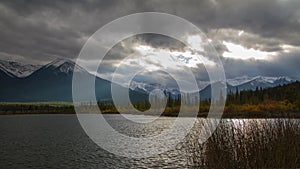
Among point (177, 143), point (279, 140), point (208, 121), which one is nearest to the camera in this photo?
point (279, 140)

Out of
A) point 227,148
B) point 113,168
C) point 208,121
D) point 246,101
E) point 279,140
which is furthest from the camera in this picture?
point 246,101

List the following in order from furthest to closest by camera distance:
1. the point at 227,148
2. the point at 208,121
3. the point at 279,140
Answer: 1. the point at 208,121
2. the point at 227,148
3. the point at 279,140

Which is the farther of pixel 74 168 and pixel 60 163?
pixel 60 163

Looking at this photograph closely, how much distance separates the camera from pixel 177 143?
35375 mm

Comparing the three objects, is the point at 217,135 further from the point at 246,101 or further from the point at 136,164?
the point at 246,101

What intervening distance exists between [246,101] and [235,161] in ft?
486

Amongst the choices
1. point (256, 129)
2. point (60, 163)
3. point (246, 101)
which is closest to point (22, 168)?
point (60, 163)

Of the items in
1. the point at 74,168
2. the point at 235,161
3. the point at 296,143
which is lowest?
the point at 74,168

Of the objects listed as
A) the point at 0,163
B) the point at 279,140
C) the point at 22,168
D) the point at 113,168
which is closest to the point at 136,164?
the point at 113,168

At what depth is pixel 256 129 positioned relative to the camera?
1016 centimetres

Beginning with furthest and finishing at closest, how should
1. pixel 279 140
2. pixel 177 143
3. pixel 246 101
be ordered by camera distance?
1. pixel 246 101
2. pixel 177 143
3. pixel 279 140

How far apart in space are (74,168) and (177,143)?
→ 15.2m

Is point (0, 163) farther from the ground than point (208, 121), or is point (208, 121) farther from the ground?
point (208, 121)

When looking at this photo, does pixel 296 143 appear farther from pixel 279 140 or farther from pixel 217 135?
pixel 217 135
